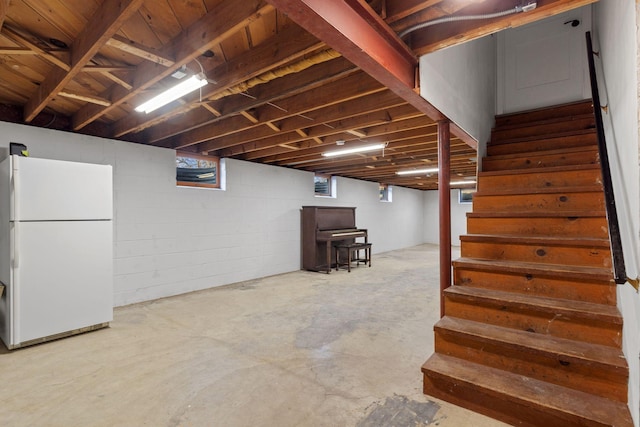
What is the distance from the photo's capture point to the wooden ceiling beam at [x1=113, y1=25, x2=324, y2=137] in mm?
1891

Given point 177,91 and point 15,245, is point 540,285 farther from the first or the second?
point 15,245

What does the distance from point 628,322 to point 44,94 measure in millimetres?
4236

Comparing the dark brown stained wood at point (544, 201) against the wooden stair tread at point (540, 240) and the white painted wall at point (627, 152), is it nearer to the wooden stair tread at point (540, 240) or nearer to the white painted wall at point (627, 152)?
the wooden stair tread at point (540, 240)

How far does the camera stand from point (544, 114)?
3830 millimetres

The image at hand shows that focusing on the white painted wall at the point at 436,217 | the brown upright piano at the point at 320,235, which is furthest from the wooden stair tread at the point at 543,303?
the white painted wall at the point at 436,217

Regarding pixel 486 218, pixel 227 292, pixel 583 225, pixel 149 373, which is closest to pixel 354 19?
pixel 486 218

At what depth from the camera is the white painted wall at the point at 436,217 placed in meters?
11.0

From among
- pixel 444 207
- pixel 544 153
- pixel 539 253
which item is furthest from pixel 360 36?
pixel 544 153

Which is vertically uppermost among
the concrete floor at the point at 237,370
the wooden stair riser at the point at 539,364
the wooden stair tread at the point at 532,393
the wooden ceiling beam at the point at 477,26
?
the wooden ceiling beam at the point at 477,26

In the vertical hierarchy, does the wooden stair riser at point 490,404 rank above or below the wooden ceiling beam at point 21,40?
below

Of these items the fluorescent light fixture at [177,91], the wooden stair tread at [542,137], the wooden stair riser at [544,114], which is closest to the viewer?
the fluorescent light fixture at [177,91]

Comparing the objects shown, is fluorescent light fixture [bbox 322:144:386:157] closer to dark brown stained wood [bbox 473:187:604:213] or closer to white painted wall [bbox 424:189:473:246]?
dark brown stained wood [bbox 473:187:604:213]

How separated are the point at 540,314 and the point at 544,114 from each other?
9.98 feet

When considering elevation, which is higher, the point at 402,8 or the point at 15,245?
the point at 402,8
